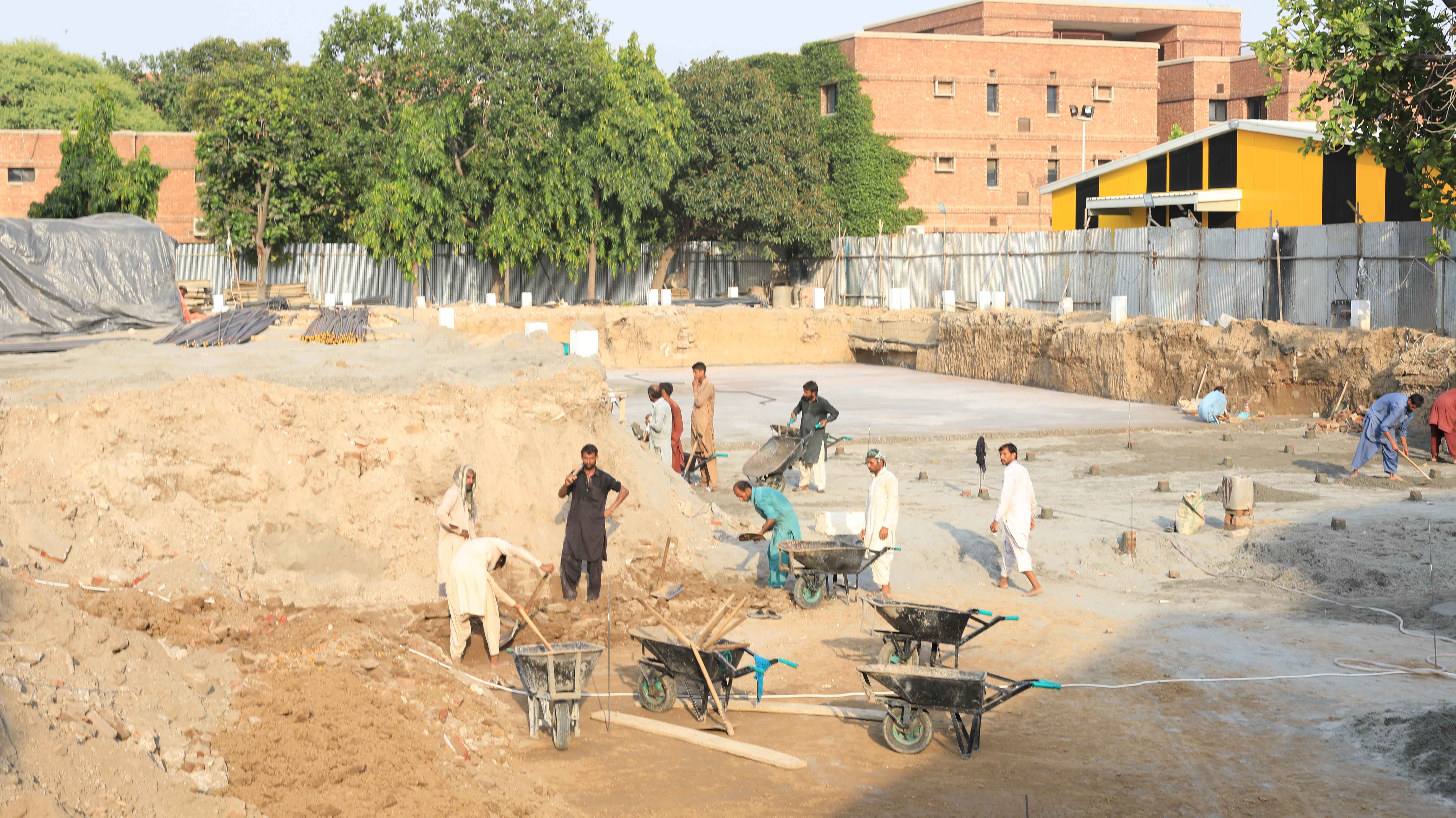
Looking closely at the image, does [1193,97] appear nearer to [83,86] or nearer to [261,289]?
[261,289]

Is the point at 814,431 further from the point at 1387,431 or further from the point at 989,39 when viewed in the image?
the point at 989,39

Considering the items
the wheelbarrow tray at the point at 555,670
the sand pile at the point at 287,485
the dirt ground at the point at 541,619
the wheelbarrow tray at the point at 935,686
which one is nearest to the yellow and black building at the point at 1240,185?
the dirt ground at the point at 541,619

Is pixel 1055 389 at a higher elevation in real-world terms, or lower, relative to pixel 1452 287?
lower

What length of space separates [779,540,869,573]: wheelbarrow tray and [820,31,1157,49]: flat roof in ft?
127

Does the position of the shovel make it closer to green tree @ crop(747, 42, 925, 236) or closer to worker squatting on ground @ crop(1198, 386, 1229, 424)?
worker squatting on ground @ crop(1198, 386, 1229, 424)

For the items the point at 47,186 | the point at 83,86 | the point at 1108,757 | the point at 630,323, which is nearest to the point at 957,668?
the point at 1108,757

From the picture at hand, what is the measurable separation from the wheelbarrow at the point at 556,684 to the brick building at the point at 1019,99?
136 feet

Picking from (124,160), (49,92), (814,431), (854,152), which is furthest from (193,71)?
(814,431)

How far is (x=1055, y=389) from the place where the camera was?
2872 centimetres

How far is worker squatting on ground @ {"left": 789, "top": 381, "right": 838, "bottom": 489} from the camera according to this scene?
1567 centimetres

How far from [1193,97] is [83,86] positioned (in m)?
47.5

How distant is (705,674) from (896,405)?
18.0 m

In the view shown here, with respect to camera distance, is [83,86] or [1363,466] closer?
[1363,466]

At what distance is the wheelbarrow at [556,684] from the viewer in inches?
313
